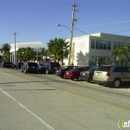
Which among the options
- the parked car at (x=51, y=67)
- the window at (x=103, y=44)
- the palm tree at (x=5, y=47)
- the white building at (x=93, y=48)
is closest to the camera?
the parked car at (x=51, y=67)

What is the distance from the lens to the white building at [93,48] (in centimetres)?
4641

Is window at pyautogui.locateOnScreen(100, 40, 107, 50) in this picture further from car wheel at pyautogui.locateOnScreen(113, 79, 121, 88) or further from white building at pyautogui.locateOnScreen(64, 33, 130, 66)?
car wheel at pyautogui.locateOnScreen(113, 79, 121, 88)

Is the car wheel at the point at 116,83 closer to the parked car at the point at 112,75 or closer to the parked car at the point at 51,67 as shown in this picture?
the parked car at the point at 112,75

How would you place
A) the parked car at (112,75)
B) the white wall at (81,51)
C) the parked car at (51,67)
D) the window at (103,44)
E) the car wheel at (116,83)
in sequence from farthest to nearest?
the window at (103,44)
the white wall at (81,51)
the parked car at (51,67)
the car wheel at (116,83)
the parked car at (112,75)

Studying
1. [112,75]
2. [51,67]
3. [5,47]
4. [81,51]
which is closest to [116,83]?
[112,75]

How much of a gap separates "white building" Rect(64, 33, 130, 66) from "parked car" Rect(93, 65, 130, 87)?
28.1m

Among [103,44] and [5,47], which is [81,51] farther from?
[5,47]

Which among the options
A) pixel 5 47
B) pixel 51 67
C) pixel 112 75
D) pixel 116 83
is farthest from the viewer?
pixel 5 47

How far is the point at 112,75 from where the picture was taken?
17.1m

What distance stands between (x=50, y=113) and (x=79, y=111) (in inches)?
42.3

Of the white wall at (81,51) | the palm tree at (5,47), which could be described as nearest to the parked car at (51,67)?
the white wall at (81,51)

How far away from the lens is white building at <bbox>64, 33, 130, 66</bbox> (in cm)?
4641

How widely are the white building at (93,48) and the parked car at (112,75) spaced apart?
92.1 ft

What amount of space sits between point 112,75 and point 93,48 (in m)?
30.1
